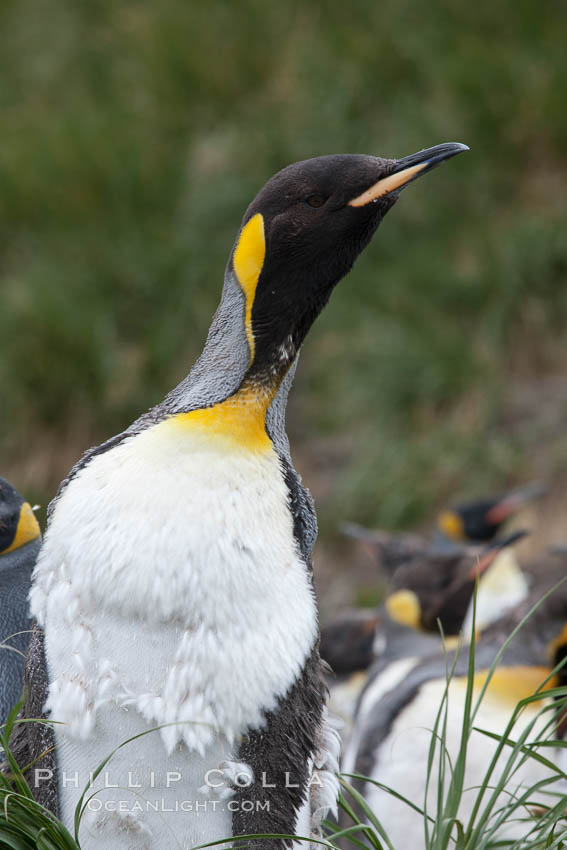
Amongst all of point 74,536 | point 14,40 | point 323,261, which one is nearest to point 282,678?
point 74,536

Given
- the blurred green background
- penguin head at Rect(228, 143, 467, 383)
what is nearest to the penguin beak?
penguin head at Rect(228, 143, 467, 383)

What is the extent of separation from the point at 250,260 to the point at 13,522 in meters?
1.05

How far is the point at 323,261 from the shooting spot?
2.17 meters

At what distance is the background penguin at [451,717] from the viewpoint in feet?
10.0

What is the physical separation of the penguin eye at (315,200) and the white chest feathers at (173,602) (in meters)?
0.56

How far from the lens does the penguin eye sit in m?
2.15

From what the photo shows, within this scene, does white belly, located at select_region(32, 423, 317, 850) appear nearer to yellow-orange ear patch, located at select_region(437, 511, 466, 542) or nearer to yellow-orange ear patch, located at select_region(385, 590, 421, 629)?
yellow-orange ear patch, located at select_region(385, 590, 421, 629)

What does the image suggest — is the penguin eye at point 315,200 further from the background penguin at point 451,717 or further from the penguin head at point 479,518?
the penguin head at point 479,518

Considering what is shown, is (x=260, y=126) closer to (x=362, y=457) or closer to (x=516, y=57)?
(x=516, y=57)

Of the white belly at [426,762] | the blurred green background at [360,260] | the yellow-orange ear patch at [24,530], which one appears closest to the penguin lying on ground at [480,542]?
the blurred green background at [360,260]

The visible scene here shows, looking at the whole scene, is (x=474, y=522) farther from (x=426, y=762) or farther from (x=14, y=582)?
(x=14, y=582)

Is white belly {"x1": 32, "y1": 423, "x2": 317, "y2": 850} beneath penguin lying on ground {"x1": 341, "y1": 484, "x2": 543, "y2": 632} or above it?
above

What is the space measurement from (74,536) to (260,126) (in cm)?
747

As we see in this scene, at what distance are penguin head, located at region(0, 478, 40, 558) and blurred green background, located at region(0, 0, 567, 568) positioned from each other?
4.46 metres
